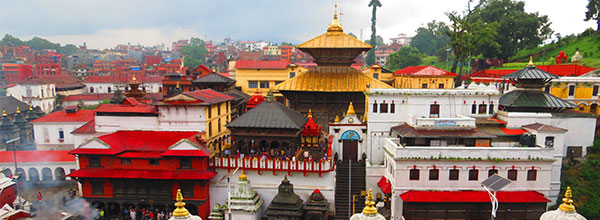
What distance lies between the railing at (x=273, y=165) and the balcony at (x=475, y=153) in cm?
415

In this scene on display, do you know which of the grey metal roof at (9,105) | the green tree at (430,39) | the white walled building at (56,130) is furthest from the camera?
the green tree at (430,39)

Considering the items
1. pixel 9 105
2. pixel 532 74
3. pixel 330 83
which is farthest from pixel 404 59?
pixel 9 105

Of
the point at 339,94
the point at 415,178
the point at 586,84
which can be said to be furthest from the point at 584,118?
the point at 339,94

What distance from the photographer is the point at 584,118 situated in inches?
978

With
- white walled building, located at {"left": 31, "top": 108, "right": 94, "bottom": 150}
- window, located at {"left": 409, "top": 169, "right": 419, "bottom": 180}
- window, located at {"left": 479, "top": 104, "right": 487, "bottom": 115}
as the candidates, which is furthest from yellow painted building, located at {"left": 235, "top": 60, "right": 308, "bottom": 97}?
window, located at {"left": 409, "top": 169, "right": 419, "bottom": 180}

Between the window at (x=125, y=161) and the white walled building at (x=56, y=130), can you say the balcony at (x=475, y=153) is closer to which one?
the window at (x=125, y=161)

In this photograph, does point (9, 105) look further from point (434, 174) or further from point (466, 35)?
point (466, 35)

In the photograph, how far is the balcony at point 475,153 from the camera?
20.4m

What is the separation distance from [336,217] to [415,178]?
4.88 meters

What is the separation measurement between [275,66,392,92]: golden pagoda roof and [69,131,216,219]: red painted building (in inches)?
436

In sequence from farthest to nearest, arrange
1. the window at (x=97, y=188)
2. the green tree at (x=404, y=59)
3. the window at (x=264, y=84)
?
the green tree at (x=404, y=59) → the window at (x=264, y=84) → the window at (x=97, y=188)

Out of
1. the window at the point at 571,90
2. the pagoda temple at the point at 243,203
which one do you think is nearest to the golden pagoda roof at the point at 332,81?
the pagoda temple at the point at 243,203

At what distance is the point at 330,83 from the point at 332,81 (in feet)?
1.09

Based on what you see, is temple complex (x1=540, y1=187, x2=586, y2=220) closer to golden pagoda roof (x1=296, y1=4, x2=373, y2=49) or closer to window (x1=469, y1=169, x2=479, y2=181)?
window (x1=469, y1=169, x2=479, y2=181)
